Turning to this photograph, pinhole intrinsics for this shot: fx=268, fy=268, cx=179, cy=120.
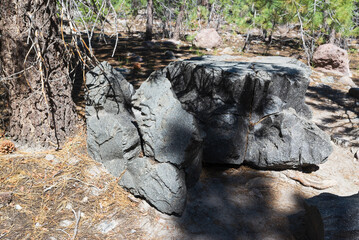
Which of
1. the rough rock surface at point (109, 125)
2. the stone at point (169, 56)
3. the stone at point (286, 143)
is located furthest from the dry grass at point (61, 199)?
the stone at point (169, 56)

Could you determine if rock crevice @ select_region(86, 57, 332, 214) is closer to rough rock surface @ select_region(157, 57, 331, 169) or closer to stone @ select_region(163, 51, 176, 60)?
rough rock surface @ select_region(157, 57, 331, 169)

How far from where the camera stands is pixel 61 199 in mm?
2611

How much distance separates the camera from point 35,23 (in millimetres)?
2805

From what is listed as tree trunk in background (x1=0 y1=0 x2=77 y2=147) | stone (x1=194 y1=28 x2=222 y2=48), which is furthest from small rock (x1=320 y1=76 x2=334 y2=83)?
tree trunk in background (x1=0 y1=0 x2=77 y2=147)

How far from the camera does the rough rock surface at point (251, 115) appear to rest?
3275mm

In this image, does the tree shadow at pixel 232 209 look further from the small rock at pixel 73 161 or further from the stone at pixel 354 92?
the stone at pixel 354 92

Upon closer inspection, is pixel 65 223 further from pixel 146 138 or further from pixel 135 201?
pixel 146 138

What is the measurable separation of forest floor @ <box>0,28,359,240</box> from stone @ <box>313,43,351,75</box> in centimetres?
517

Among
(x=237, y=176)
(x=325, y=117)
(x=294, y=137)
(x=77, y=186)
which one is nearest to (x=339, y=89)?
(x=325, y=117)

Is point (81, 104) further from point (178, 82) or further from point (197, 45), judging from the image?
point (197, 45)

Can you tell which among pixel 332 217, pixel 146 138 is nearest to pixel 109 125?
pixel 146 138

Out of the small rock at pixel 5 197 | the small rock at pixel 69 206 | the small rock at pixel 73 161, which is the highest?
the small rock at pixel 73 161

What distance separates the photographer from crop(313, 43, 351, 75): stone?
7.78m

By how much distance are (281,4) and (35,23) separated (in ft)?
22.8
